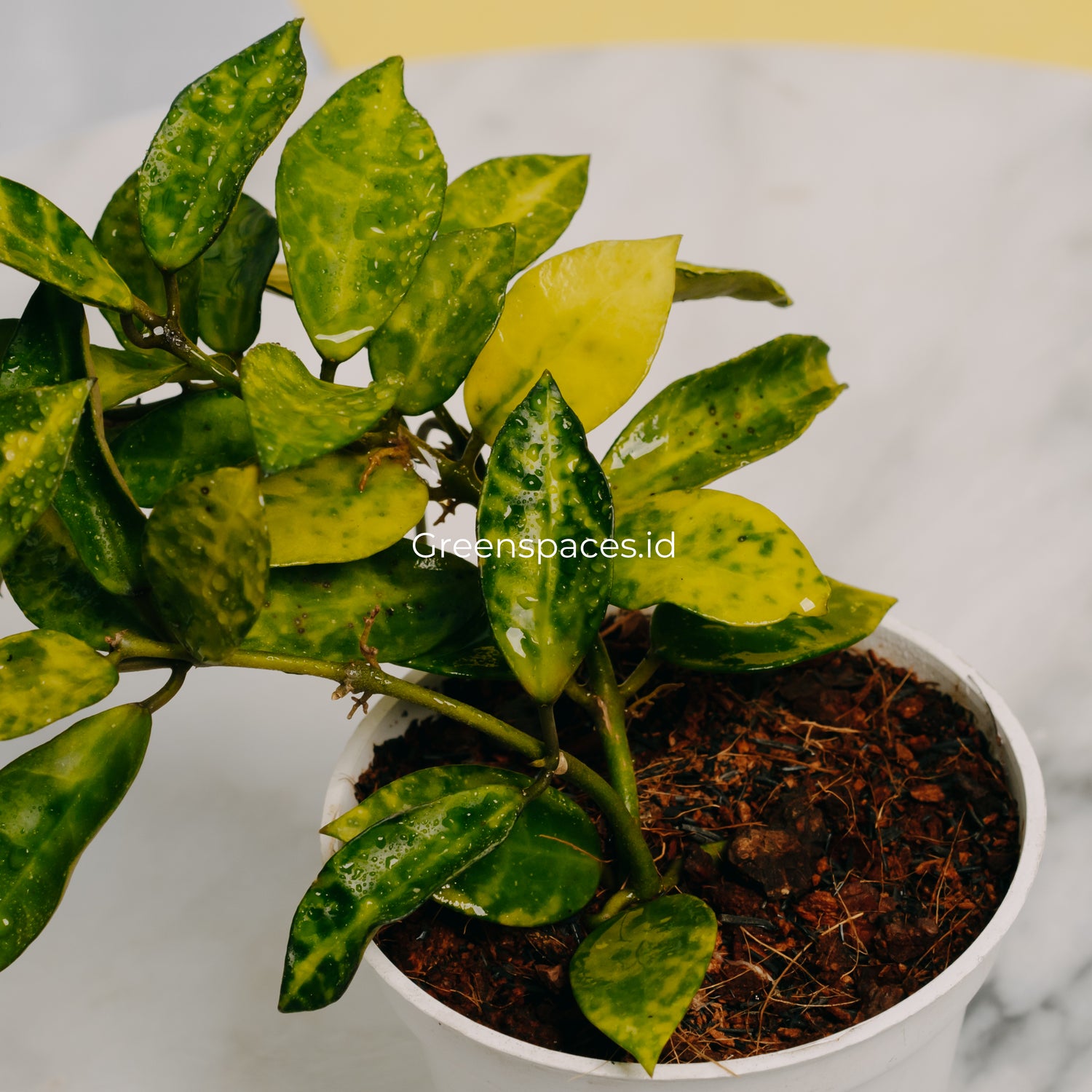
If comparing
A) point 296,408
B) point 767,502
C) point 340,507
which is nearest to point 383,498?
point 340,507

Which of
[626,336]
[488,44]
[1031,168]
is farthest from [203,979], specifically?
[488,44]

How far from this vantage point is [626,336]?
0.70m

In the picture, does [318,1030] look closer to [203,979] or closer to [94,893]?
[203,979]

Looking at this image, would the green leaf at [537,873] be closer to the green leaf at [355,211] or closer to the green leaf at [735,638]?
the green leaf at [735,638]

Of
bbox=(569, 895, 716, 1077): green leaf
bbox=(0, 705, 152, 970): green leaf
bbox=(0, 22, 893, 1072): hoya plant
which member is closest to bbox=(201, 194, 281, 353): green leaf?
bbox=(0, 22, 893, 1072): hoya plant

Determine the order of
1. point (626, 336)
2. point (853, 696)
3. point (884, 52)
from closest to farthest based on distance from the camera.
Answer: point (626, 336) < point (853, 696) < point (884, 52)

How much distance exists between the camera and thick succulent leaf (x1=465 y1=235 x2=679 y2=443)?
697mm

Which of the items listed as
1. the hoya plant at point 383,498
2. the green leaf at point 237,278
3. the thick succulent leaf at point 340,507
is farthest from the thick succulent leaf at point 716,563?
the green leaf at point 237,278

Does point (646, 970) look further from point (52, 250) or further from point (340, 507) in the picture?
point (52, 250)

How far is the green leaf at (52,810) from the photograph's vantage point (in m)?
0.56

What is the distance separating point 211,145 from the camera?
0.61m

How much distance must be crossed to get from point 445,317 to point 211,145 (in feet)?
0.42

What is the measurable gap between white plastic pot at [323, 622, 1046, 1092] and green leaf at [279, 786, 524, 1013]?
0.12 m

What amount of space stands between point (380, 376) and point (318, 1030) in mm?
595
